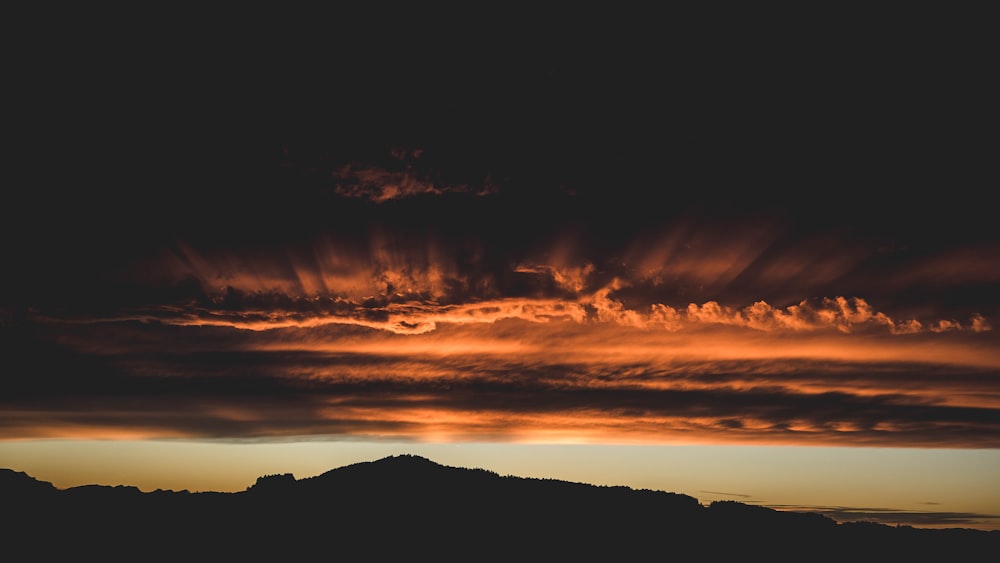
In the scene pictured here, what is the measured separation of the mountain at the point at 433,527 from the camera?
161500 mm

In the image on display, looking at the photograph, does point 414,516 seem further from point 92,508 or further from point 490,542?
point 92,508

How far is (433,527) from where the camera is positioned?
177m

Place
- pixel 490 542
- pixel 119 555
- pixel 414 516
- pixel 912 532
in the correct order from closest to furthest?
1. pixel 119 555
2. pixel 490 542
3. pixel 414 516
4. pixel 912 532

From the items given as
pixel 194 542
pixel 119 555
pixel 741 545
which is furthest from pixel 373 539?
pixel 741 545

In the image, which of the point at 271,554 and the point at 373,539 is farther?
the point at 373,539

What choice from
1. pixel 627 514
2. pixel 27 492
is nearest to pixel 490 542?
pixel 627 514

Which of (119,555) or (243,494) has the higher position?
(243,494)

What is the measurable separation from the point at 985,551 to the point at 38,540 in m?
221

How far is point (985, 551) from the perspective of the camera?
193m

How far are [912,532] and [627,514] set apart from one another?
75.8m

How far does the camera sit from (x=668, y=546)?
17088 centimetres

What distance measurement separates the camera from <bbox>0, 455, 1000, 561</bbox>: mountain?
16150cm

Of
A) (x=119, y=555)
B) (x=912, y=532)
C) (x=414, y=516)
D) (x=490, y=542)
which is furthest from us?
(x=912, y=532)

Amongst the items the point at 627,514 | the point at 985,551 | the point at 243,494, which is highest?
the point at 243,494
